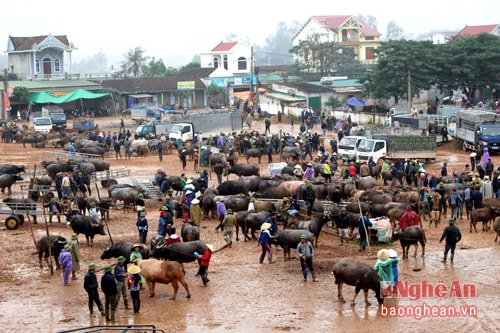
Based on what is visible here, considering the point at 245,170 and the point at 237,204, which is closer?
the point at 237,204

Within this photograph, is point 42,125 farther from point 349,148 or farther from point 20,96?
point 349,148

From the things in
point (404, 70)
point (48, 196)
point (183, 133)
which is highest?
point (404, 70)

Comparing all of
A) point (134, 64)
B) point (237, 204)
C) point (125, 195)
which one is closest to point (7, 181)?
point (125, 195)

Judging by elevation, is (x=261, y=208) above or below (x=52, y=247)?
above

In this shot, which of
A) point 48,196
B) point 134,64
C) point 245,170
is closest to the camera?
point 48,196

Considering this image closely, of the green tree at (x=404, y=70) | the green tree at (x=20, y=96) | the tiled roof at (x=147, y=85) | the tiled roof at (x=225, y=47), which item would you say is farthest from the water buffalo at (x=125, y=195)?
the tiled roof at (x=225, y=47)

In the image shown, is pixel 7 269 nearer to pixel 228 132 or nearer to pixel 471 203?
pixel 471 203

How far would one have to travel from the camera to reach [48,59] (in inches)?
2872

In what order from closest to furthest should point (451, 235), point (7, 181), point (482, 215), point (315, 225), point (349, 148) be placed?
point (451, 235) < point (315, 225) < point (482, 215) < point (7, 181) < point (349, 148)

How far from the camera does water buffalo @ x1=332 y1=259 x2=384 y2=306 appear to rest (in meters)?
16.3

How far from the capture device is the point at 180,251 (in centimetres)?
1861

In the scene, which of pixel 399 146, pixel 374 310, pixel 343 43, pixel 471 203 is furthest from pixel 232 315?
pixel 343 43

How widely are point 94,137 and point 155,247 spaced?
1073 inches

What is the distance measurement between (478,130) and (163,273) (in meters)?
24.9
